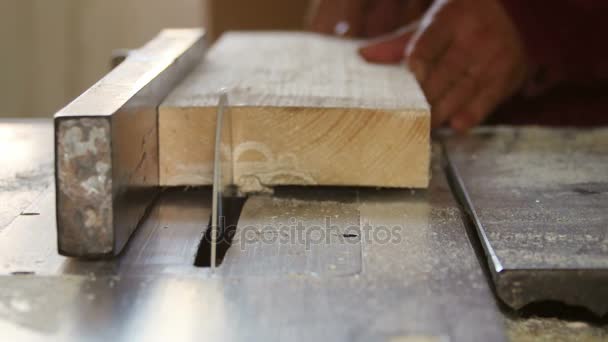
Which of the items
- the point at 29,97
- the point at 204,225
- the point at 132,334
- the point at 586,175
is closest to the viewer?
the point at 132,334

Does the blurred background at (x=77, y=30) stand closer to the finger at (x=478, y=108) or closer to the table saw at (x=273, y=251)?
the finger at (x=478, y=108)

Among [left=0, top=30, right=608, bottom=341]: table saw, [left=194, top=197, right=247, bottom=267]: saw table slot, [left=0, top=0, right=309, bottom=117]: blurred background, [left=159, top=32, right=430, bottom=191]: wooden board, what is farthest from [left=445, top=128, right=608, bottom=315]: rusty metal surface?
[left=0, top=0, right=309, bottom=117]: blurred background

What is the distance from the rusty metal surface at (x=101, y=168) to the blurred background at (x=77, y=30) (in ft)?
5.00

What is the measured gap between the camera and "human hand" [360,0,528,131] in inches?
51.6

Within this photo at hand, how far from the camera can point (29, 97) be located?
2609 millimetres

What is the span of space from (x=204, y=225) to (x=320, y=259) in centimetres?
17

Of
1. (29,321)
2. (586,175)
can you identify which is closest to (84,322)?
(29,321)

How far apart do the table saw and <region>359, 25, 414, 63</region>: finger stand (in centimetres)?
37

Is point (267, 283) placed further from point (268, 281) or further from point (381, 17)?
point (381, 17)

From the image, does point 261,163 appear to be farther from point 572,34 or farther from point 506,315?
point 572,34

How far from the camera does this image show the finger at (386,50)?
4.38ft

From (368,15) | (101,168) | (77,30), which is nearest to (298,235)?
(101,168)

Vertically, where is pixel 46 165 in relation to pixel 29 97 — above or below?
above

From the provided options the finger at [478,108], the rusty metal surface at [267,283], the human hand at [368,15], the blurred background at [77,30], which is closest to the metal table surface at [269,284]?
the rusty metal surface at [267,283]
